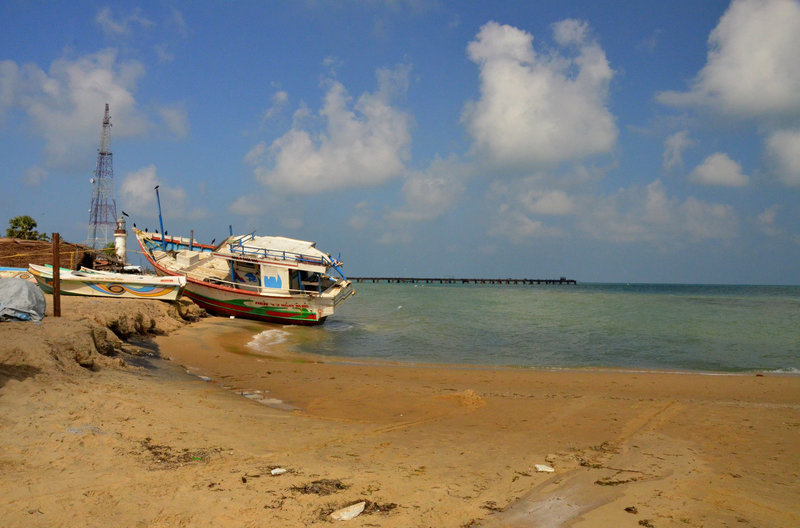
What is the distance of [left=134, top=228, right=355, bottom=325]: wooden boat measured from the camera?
79.8 feet

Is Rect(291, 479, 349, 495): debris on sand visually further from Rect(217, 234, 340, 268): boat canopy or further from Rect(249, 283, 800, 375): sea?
Rect(217, 234, 340, 268): boat canopy

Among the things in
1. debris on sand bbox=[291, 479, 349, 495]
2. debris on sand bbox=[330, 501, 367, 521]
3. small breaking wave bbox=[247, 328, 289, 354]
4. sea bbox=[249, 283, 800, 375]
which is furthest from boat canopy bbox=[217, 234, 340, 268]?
debris on sand bbox=[330, 501, 367, 521]

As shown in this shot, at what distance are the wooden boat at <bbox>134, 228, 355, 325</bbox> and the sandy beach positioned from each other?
12838 millimetres

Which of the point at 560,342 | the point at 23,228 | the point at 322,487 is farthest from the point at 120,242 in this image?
the point at 322,487

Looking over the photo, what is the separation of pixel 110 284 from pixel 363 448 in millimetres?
17827

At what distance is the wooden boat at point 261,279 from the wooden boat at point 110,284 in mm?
3983

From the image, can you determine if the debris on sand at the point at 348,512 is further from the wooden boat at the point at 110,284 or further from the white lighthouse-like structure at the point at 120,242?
the white lighthouse-like structure at the point at 120,242

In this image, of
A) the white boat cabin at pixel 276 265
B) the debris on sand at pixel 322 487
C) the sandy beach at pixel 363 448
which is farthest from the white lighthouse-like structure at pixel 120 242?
the debris on sand at pixel 322 487

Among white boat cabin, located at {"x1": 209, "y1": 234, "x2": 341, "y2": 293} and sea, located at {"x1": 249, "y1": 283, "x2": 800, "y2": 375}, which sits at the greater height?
white boat cabin, located at {"x1": 209, "y1": 234, "x2": 341, "y2": 293}

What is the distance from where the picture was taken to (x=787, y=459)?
6.34 m

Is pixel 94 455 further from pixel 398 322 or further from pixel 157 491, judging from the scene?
pixel 398 322

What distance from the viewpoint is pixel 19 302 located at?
9.30 m

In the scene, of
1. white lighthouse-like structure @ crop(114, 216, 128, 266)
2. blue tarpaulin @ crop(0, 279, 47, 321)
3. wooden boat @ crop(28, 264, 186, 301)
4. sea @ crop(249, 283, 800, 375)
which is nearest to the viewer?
blue tarpaulin @ crop(0, 279, 47, 321)

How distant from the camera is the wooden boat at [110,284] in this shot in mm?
19422
